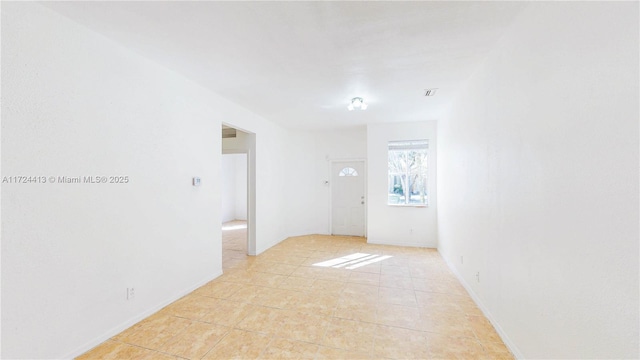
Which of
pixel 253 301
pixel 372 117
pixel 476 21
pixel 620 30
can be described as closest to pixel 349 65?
pixel 476 21

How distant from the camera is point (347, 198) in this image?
6141 mm

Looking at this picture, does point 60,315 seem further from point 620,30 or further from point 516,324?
point 620,30

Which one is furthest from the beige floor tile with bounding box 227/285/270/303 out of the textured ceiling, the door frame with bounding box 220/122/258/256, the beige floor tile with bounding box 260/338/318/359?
the textured ceiling

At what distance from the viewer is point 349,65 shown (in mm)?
2514

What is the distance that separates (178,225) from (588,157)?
3.50 m

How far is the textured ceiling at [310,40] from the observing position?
1692 millimetres

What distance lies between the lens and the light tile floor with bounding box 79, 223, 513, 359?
1.98 m

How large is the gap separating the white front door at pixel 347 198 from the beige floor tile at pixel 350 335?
12.3ft

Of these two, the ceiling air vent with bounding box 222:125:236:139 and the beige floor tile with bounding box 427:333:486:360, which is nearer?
the beige floor tile with bounding box 427:333:486:360

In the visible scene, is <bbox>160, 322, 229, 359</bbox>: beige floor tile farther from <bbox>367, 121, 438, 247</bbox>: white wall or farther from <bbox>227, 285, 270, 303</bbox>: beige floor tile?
<bbox>367, 121, 438, 247</bbox>: white wall

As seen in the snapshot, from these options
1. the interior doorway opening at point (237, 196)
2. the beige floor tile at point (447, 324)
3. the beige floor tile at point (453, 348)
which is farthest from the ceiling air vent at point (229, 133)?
A: the beige floor tile at point (453, 348)

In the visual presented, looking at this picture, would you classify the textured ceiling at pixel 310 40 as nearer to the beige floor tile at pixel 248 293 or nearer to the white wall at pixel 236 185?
the beige floor tile at pixel 248 293

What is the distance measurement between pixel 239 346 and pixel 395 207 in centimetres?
401

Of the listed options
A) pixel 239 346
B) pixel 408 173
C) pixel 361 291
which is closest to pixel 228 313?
pixel 239 346
